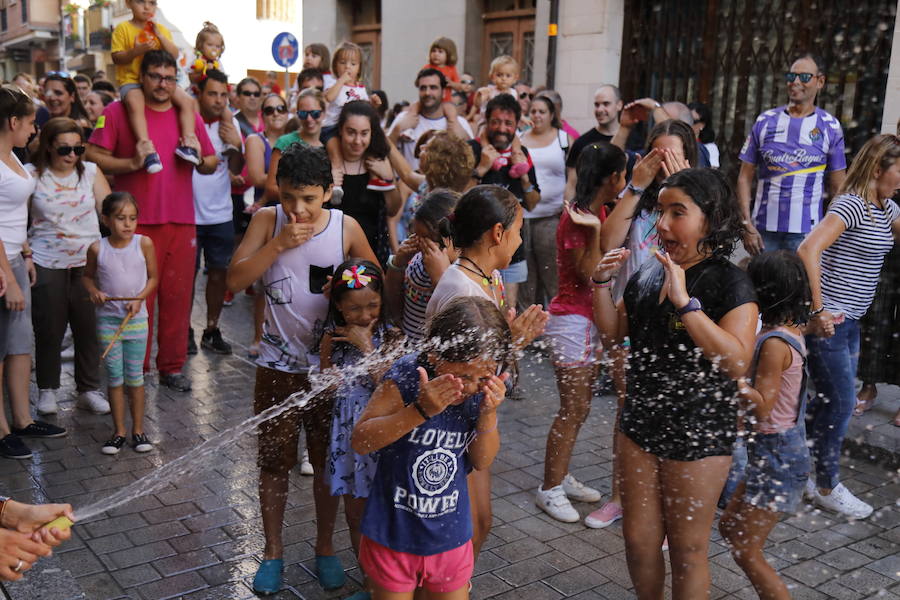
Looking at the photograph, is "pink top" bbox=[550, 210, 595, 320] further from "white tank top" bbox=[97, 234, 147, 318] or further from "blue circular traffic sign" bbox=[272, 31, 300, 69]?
"blue circular traffic sign" bbox=[272, 31, 300, 69]

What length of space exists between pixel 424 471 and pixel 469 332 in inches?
21.1

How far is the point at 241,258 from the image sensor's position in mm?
3996

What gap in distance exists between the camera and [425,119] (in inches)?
326

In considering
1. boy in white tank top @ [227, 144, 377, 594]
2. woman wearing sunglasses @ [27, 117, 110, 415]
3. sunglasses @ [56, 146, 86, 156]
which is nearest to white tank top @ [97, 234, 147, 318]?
woman wearing sunglasses @ [27, 117, 110, 415]

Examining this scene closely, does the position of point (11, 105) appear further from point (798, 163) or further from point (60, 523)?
point (798, 163)

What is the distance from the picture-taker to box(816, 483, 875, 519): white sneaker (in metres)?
4.89

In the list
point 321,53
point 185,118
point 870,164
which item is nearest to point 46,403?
point 185,118

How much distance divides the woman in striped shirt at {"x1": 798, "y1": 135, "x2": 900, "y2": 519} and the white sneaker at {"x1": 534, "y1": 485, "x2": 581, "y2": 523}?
4.83ft

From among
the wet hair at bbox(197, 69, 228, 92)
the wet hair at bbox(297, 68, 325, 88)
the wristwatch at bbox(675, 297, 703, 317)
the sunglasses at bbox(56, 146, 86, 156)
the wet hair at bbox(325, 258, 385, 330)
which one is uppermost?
the wet hair at bbox(297, 68, 325, 88)

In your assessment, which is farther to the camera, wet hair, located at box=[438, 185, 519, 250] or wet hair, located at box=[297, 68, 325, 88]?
wet hair, located at box=[297, 68, 325, 88]

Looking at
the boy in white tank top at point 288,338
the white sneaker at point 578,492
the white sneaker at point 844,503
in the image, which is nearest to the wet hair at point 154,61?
the boy in white tank top at point 288,338

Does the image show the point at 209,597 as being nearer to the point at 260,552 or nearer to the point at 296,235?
the point at 260,552

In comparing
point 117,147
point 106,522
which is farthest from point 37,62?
point 106,522

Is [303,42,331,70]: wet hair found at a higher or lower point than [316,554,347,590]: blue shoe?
higher
